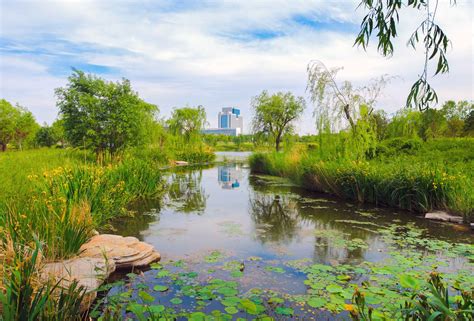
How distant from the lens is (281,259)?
15.5 ft

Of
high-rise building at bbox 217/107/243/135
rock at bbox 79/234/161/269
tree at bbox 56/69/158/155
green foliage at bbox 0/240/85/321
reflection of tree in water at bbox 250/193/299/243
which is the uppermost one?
high-rise building at bbox 217/107/243/135

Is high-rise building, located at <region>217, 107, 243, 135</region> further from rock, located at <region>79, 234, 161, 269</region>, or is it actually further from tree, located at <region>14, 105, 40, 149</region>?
rock, located at <region>79, 234, 161, 269</region>

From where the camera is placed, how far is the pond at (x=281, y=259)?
326 centimetres

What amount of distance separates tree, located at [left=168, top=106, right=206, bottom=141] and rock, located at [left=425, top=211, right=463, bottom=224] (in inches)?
882

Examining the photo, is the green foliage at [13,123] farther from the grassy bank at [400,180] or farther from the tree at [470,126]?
the tree at [470,126]

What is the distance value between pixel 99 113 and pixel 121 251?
840cm

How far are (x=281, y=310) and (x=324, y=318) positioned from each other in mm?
410

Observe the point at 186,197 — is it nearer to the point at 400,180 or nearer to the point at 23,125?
the point at 400,180

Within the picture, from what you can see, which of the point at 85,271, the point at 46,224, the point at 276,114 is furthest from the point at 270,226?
the point at 276,114

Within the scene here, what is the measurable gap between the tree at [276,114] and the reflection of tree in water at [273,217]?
12009 mm

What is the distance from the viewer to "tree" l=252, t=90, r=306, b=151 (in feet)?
72.5

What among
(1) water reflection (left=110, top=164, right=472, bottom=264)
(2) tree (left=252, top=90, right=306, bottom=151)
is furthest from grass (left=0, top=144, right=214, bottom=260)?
(2) tree (left=252, top=90, right=306, bottom=151)

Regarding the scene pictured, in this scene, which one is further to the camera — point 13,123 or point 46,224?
point 13,123

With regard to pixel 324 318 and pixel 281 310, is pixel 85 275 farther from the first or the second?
pixel 324 318
